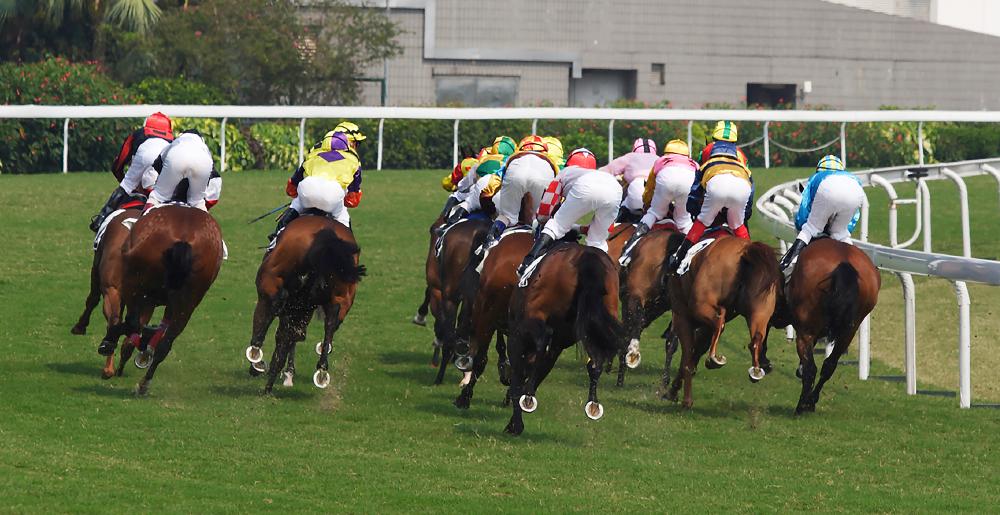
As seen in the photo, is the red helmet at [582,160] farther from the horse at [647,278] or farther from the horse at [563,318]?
the horse at [647,278]

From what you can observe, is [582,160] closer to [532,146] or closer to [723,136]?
[532,146]

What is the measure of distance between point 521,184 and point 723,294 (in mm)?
1528

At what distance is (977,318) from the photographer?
1595 centimetres

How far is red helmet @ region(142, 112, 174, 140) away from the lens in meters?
12.2

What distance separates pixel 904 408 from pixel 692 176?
2.35 meters

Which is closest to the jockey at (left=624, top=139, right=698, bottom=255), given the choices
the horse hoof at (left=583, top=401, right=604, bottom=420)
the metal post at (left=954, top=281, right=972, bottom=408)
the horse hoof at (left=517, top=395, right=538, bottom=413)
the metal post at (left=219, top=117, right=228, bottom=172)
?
the metal post at (left=954, top=281, right=972, bottom=408)

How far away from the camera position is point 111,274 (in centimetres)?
1135

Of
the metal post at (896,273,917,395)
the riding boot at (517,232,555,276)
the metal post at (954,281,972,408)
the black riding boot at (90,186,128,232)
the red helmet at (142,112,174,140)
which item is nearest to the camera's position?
the riding boot at (517,232,555,276)

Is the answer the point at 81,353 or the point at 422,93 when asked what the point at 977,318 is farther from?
the point at 422,93

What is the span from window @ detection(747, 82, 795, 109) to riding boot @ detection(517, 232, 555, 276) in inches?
1284

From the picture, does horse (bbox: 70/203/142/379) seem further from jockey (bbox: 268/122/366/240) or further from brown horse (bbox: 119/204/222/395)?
jockey (bbox: 268/122/366/240)

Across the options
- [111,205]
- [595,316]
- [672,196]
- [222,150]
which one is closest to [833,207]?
[672,196]

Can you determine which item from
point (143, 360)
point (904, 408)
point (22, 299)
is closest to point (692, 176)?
point (904, 408)

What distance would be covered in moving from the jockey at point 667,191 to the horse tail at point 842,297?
1737mm
